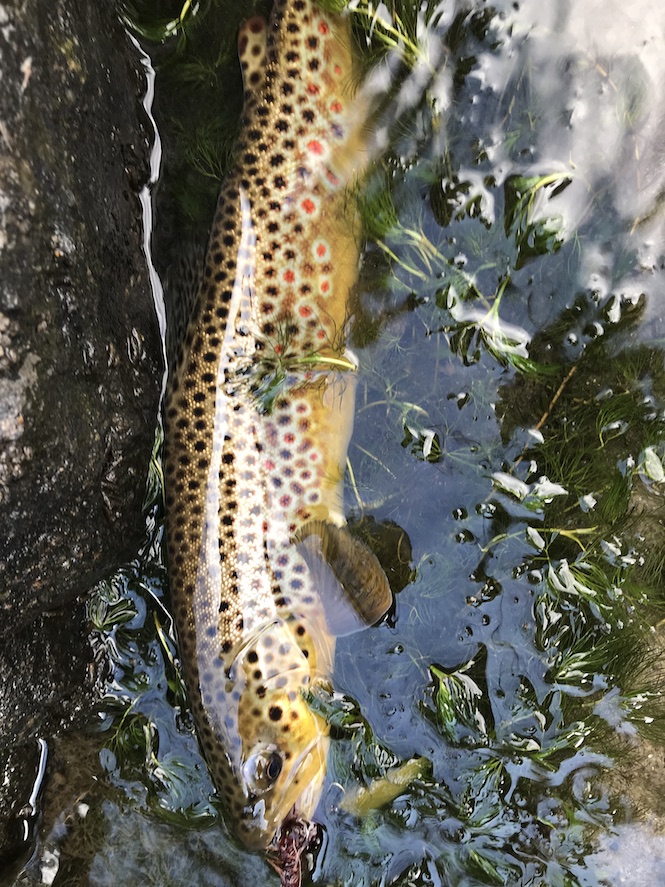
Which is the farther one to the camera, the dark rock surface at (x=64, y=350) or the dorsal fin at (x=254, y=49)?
the dorsal fin at (x=254, y=49)

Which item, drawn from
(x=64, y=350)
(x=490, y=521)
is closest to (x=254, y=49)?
(x=64, y=350)

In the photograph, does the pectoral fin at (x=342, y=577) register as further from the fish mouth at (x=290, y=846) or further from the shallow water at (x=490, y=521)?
the fish mouth at (x=290, y=846)

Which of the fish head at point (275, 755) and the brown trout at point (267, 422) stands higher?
the brown trout at point (267, 422)

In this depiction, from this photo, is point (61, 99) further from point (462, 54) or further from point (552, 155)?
point (552, 155)

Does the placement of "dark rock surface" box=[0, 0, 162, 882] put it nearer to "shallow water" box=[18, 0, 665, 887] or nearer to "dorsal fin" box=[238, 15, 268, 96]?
"shallow water" box=[18, 0, 665, 887]

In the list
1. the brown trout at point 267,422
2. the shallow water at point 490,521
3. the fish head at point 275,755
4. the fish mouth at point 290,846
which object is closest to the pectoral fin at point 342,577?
the brown trout at point 267,422

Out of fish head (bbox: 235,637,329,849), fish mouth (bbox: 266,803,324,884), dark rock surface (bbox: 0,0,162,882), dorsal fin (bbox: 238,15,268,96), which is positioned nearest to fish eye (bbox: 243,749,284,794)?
fish head (bbox: 235,637,329,849)
